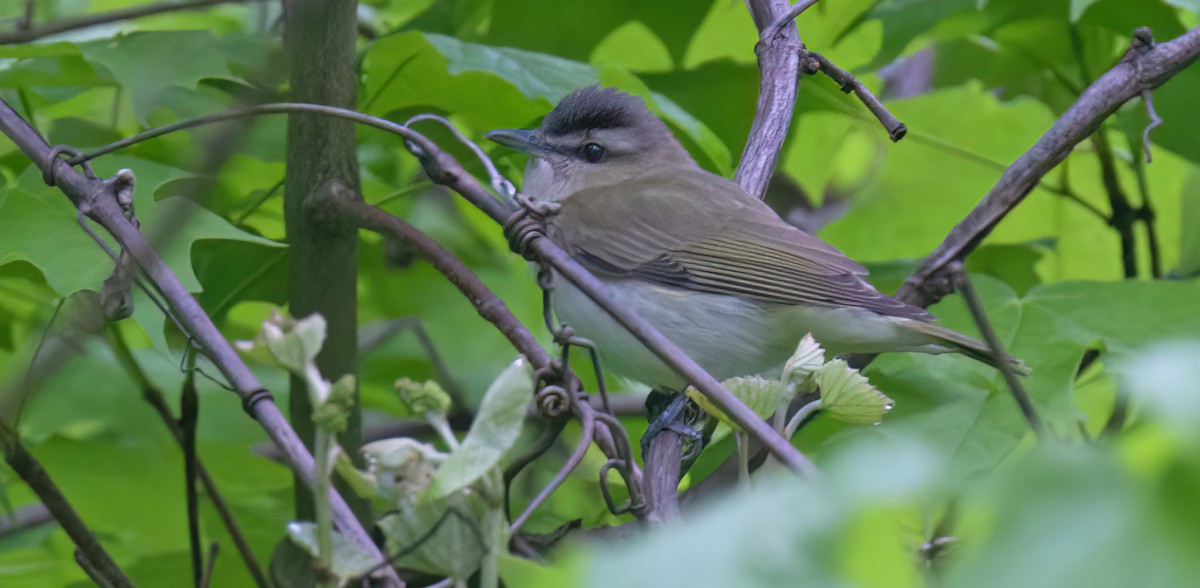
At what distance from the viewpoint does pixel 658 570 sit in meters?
0.57

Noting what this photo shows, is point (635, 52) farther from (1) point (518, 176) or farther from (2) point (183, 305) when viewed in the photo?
(2) point (183, 305)

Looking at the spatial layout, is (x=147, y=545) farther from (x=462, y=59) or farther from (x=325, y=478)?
(x=325, y=478)

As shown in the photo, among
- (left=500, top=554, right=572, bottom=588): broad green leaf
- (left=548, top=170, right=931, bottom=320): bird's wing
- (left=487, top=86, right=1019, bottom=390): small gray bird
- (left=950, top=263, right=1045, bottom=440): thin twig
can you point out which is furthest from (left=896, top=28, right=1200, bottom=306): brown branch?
(left=500, top=554, right=572, bottom=588): broad green leaf

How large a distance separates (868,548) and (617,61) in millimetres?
2461

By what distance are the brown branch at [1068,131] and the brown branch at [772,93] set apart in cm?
44

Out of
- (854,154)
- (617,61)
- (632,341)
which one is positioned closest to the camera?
(632,341)

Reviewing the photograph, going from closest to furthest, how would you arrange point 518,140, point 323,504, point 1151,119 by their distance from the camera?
point 323,504, point 1151,119, point 518,140

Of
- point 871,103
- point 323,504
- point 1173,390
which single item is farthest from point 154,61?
point 1173,390

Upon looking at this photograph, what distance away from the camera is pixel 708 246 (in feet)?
9.19

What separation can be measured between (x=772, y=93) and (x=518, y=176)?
894 millimetres

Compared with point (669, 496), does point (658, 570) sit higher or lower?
higher

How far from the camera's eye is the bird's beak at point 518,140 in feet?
8.30

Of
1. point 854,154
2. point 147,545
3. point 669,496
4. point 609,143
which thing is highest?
point 669,496

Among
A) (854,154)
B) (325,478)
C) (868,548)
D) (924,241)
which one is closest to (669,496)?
(325,478)
